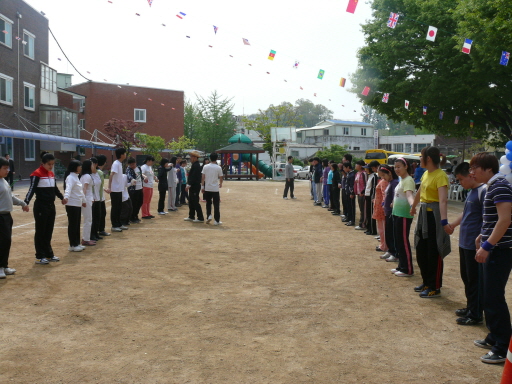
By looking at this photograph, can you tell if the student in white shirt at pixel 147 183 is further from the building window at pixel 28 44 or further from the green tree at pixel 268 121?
the green tree at pixel 268 121

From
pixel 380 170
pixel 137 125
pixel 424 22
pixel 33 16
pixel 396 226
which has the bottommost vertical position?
pixel 396 226

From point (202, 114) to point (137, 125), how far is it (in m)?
17.9

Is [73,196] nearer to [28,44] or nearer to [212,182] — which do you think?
[212,182]

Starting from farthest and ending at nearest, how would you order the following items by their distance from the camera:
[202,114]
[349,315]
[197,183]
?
[202,114]
[197,183]
[349,315]

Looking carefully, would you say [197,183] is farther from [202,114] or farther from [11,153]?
[202,114]

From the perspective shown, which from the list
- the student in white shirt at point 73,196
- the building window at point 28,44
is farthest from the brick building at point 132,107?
the student in white shirt at point 73,196

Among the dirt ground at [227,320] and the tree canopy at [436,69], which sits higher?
the tree canopy at [436,69]

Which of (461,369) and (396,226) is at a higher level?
(396,226)

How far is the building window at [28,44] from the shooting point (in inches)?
1216

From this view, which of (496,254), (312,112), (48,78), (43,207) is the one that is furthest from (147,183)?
(312,112)

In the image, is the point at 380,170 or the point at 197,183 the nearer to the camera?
the point at 380,170

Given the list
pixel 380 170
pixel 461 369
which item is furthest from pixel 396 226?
pixel 461 369

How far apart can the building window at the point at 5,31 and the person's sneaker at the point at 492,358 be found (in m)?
29.6

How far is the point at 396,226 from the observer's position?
7.32 meters
